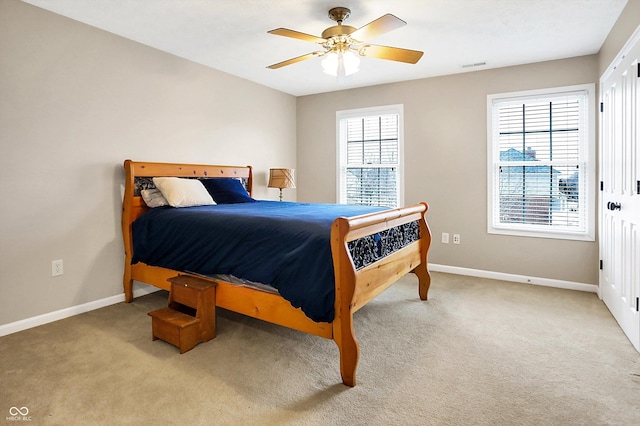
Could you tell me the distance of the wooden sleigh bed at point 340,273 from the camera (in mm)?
1922

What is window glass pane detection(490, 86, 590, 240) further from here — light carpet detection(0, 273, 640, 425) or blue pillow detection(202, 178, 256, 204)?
blue pillow detection(202, 178, 256, 204)

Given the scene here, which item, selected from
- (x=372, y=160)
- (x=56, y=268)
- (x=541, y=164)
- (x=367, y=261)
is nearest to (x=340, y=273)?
(x=367, y=261)

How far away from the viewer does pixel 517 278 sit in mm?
3928

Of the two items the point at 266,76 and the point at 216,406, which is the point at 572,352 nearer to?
the point at 216,406

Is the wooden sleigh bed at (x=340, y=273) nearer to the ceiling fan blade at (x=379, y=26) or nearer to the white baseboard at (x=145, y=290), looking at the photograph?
the white baseboard at (x=145, y=290)

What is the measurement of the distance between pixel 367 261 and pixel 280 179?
8.38 ft

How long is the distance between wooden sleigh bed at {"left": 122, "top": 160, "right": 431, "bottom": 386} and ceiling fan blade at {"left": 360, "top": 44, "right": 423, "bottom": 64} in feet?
3.69

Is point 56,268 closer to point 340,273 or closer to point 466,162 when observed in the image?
point 340,273

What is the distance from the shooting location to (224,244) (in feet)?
8.27

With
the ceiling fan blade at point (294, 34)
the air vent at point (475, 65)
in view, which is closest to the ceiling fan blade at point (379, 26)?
the ceiling fan blade at point (294, 34)

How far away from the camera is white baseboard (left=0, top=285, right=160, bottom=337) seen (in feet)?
8.48

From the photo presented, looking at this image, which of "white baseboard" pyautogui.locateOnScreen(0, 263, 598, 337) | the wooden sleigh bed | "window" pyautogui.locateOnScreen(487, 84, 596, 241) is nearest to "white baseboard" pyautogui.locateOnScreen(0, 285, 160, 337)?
"white baseboard" pyautogui.locateOnScreen(0, 263, 598, 337)

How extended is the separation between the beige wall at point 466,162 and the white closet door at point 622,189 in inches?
15.8

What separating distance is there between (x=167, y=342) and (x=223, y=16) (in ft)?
8.08
